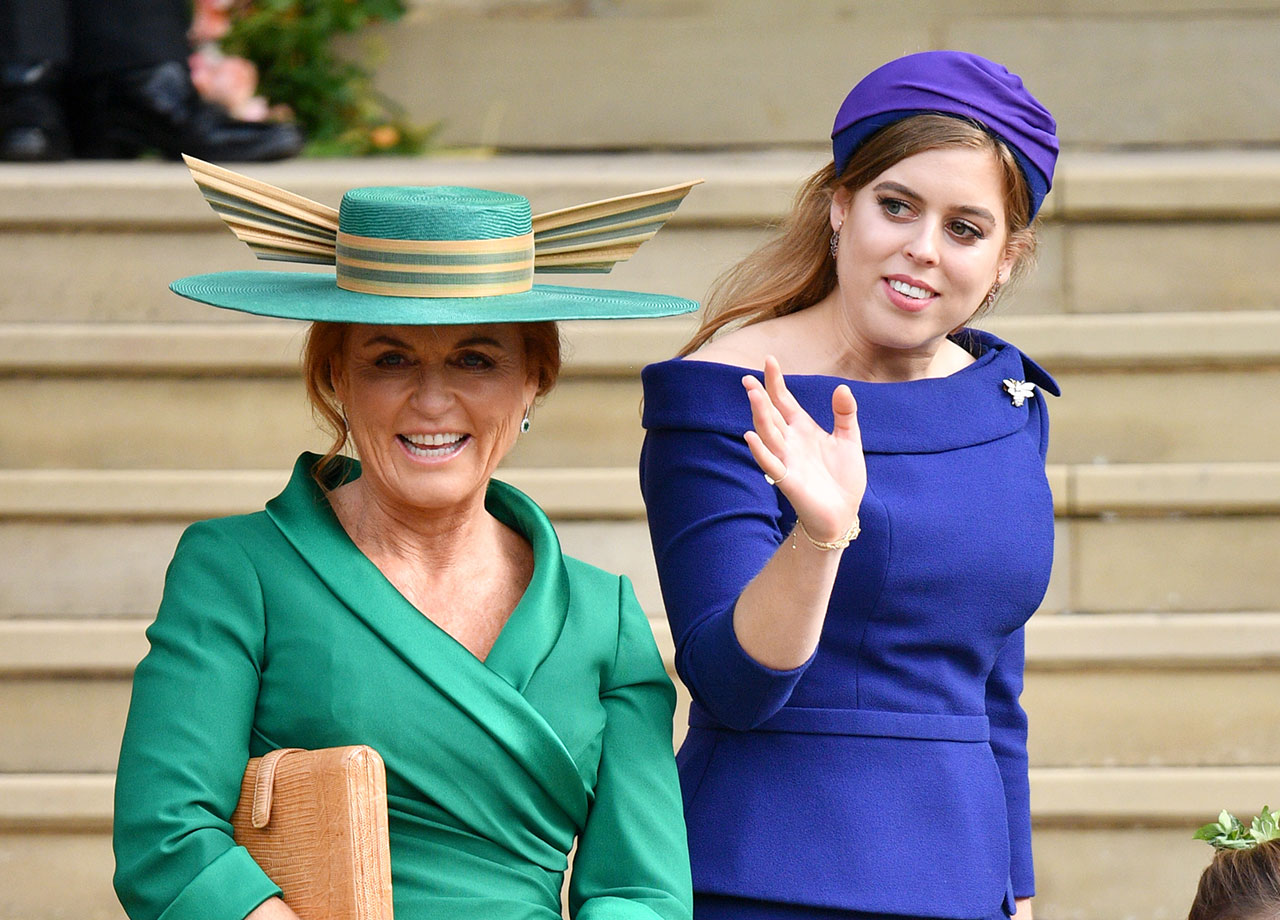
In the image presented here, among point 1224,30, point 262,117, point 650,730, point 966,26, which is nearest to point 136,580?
point 262,117

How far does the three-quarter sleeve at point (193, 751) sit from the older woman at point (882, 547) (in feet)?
1.67

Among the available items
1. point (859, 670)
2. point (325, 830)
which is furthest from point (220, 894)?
point (859, 670)

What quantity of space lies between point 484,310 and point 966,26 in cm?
307

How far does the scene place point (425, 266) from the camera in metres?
1.83

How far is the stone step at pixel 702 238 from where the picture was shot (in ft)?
12.2

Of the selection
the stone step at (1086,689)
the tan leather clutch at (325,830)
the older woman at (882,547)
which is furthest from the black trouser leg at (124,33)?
the tan leather clutch at (325,830)

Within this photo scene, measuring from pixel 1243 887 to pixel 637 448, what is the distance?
189 centimetres

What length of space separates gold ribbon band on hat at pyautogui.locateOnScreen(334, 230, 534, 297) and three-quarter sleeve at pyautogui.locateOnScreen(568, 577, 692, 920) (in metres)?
0.44

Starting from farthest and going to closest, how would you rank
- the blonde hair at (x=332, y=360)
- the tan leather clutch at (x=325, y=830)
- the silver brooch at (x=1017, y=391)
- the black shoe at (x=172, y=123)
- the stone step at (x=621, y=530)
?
1. the black shoe at (x=172, y=123)
2. the stone step at (x=621, y=530)
3. the silver brooch at (x=1017, y=391)
4. the blonde hair at (x=332, y=360)
5. the tan leather clutch at (x=325, y=830)

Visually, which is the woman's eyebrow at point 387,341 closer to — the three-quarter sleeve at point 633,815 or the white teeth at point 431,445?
the white teeth at point 431,445

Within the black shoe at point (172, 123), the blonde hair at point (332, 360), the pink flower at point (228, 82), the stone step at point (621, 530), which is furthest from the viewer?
the pink flower at point (228, 82)

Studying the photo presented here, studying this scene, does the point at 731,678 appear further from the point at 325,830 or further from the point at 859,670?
the point at 325,830

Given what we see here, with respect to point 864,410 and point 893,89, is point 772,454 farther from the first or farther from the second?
point 893,89

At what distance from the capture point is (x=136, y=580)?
363 centimetres
